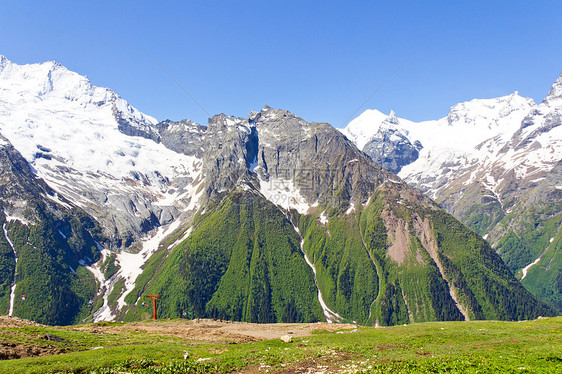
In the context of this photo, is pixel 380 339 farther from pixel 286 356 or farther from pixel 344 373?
pixel 344 373

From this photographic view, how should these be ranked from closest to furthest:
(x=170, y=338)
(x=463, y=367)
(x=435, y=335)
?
(x=463, y=367) → (x=435, y=335) → (x=170, y=338)

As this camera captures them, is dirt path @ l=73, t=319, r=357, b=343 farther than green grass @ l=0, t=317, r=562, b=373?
Yes

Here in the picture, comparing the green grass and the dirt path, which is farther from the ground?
the green grass

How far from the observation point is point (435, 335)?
61.0 meters

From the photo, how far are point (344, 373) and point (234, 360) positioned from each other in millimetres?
14470

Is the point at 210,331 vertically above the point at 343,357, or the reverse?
the point at 343,357

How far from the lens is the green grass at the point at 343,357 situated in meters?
34.5

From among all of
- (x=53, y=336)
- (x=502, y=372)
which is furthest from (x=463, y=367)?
(x=53, y=336)

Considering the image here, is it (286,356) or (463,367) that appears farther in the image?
(286,356)

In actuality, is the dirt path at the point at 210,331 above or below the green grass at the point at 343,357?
below

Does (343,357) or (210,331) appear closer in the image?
(343,357)

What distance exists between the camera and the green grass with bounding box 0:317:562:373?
1358 inches

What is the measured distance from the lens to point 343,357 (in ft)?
145

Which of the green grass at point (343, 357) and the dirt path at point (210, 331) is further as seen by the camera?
the dirt path at point (210, 331)
